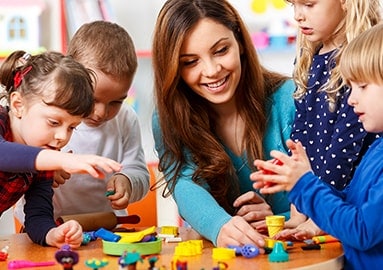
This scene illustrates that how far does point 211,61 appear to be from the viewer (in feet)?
6.06

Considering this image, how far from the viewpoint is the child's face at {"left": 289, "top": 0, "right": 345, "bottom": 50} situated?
1.74 metres

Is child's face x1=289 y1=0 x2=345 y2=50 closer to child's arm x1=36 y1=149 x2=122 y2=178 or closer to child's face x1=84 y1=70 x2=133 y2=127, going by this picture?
child's face x1=84 y1=70 x2=133 y2=127

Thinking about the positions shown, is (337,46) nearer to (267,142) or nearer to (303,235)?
(267,142)

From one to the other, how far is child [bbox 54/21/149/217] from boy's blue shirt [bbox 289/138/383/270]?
611 mm

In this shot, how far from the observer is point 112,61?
1.98 m

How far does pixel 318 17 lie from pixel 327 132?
25 centimetres

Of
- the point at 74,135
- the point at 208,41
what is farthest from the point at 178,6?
the point at 74,135

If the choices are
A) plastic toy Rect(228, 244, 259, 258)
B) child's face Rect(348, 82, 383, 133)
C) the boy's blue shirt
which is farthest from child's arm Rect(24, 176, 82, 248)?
child's face Rect(348, 82, 383, 133)

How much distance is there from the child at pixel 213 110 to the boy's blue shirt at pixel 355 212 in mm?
335

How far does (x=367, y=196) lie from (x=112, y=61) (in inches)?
30.9

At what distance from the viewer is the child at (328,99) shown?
66.7 inches

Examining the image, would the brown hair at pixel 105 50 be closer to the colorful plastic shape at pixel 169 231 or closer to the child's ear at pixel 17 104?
the child's ear at pixel 17 104

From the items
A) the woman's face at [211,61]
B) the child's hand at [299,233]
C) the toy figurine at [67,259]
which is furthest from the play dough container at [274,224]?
the toy figurine at [67,259]

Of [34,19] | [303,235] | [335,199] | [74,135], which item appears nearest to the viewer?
[335,199]
